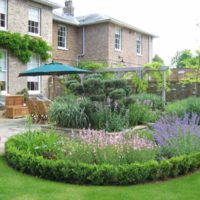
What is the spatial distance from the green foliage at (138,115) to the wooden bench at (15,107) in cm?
683

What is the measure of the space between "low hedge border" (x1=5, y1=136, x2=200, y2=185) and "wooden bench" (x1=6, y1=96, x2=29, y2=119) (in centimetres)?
970

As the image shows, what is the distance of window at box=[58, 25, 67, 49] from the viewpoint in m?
24.1

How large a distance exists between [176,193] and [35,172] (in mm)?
2414

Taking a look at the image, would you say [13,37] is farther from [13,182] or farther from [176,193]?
[176,193]

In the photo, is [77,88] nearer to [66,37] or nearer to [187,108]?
→ [187,108]

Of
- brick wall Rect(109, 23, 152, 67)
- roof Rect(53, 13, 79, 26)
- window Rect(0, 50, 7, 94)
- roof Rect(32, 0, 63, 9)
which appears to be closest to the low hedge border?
window Rect(0, 50, 7, 94)

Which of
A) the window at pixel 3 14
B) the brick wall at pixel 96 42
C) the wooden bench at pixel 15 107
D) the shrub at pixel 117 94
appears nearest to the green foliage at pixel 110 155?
the shrub at pixel 117 94

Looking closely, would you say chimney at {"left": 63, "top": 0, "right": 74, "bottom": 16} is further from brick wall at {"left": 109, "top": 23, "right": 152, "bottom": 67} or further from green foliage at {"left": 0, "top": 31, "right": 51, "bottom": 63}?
green foliage at {"left": 0, "top": 31, "right": 51, "bottom": 63}

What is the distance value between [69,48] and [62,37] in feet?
3.29

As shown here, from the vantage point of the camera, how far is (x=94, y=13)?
89.5ft

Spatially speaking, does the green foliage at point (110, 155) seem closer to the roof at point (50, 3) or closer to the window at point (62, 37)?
the roof at point (50, 3)

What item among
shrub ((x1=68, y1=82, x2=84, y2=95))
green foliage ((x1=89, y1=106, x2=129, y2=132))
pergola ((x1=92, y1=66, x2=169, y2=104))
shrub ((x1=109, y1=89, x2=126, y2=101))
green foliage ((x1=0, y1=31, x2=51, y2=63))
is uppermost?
green foliage ((x1=0, y1=31, x2=51, y2=63))

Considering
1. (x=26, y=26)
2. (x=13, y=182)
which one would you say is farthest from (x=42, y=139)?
(x=26, y=26)

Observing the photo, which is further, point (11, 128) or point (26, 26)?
point (26, 26)
